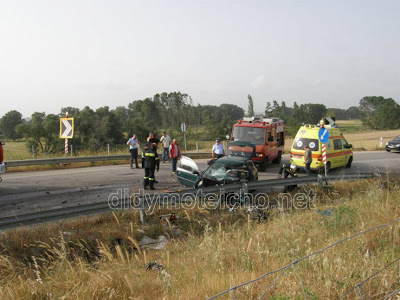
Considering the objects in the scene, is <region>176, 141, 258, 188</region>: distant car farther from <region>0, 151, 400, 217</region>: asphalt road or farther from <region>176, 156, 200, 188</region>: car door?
<region>0, 151, 400, 217</region>: asphalt road

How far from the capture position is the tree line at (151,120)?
49969 millimetres

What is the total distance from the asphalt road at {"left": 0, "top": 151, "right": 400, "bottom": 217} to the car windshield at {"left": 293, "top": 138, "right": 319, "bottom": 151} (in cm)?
168

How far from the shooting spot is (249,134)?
17781mm

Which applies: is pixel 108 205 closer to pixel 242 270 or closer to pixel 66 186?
pixel 242 270

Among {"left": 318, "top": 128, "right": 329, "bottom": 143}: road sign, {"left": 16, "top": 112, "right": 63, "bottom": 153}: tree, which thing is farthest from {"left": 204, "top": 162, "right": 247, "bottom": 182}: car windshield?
{"left": 16, "top": 112, "right": 63, "bottom": 153}: tree

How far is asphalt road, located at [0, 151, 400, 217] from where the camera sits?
10.0 meters

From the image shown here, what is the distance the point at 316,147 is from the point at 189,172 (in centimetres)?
715

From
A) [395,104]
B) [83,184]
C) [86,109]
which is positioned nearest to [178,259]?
[83,184]

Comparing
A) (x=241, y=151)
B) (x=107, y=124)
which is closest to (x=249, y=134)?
(x=241, y=151)

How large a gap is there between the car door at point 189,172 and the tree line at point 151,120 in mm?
18522

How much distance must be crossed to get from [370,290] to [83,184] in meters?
11.2

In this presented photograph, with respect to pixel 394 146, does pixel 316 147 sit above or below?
above

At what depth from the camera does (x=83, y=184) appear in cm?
1295

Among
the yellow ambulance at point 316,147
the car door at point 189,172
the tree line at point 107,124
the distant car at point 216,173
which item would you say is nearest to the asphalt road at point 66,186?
the yellow ambulance at point 316,147
